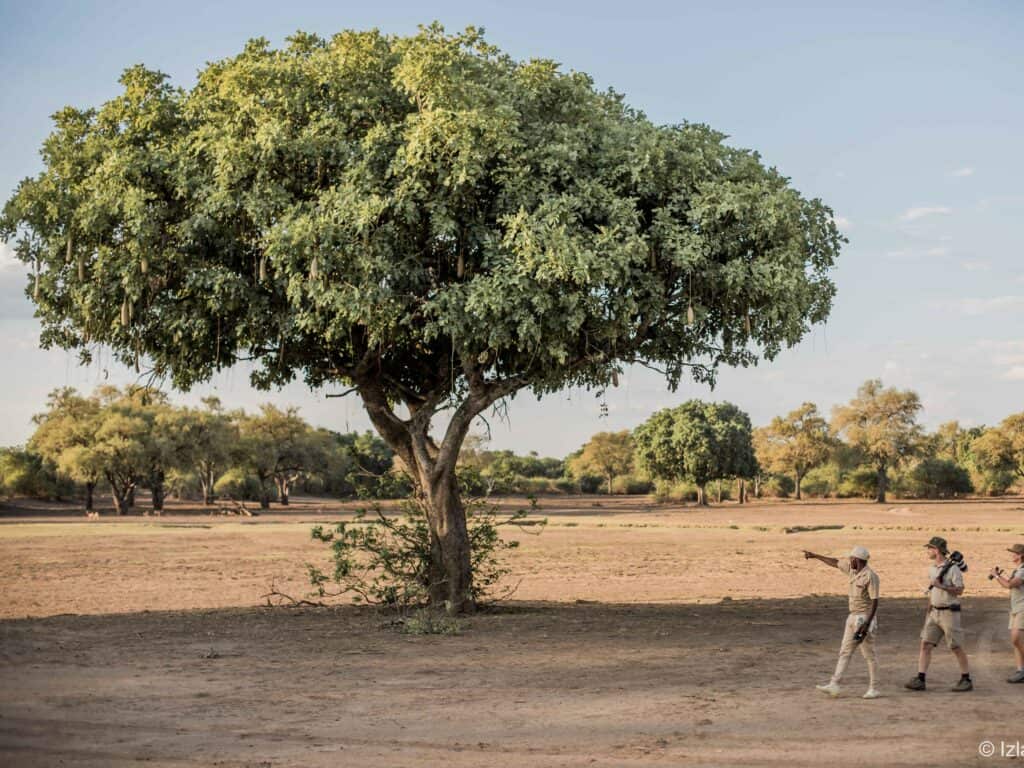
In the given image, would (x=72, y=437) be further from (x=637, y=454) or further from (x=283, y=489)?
(x=637, y=454)

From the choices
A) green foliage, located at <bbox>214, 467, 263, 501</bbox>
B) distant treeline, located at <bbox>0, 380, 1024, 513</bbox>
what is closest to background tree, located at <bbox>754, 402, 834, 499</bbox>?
distant treeline, located at <bbox>0, 380, 1024, 513</bbox>

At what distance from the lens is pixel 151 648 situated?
55.9 feet

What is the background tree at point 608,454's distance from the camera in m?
134

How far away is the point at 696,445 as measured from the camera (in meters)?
97.4

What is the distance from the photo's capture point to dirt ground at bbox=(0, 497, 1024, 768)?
10.0 m

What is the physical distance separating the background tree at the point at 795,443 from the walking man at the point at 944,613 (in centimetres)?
9292

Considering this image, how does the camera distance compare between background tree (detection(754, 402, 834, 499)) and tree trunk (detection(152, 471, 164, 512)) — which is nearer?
tree trunk (detection(152, 471, 164, 512))

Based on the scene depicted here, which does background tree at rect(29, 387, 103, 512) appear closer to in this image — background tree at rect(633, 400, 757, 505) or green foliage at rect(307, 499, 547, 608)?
background tree at rect(633, 400, 757, 505)

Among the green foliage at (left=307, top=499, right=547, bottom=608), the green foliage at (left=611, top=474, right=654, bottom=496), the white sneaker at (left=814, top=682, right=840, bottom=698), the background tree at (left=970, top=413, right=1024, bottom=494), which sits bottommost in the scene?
the green foliage at (left=611, top=474, right=654, bottom=496)

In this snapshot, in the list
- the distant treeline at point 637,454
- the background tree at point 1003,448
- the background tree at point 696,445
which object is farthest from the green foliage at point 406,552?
the background tree at point 1003,448

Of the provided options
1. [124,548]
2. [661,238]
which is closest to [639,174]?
[661,238]

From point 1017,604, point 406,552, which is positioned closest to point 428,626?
point 406,552

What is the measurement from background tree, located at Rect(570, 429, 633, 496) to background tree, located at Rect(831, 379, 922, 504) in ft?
126

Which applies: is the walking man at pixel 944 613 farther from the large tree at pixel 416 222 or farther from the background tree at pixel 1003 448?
the background tree at pixel 1003 448
